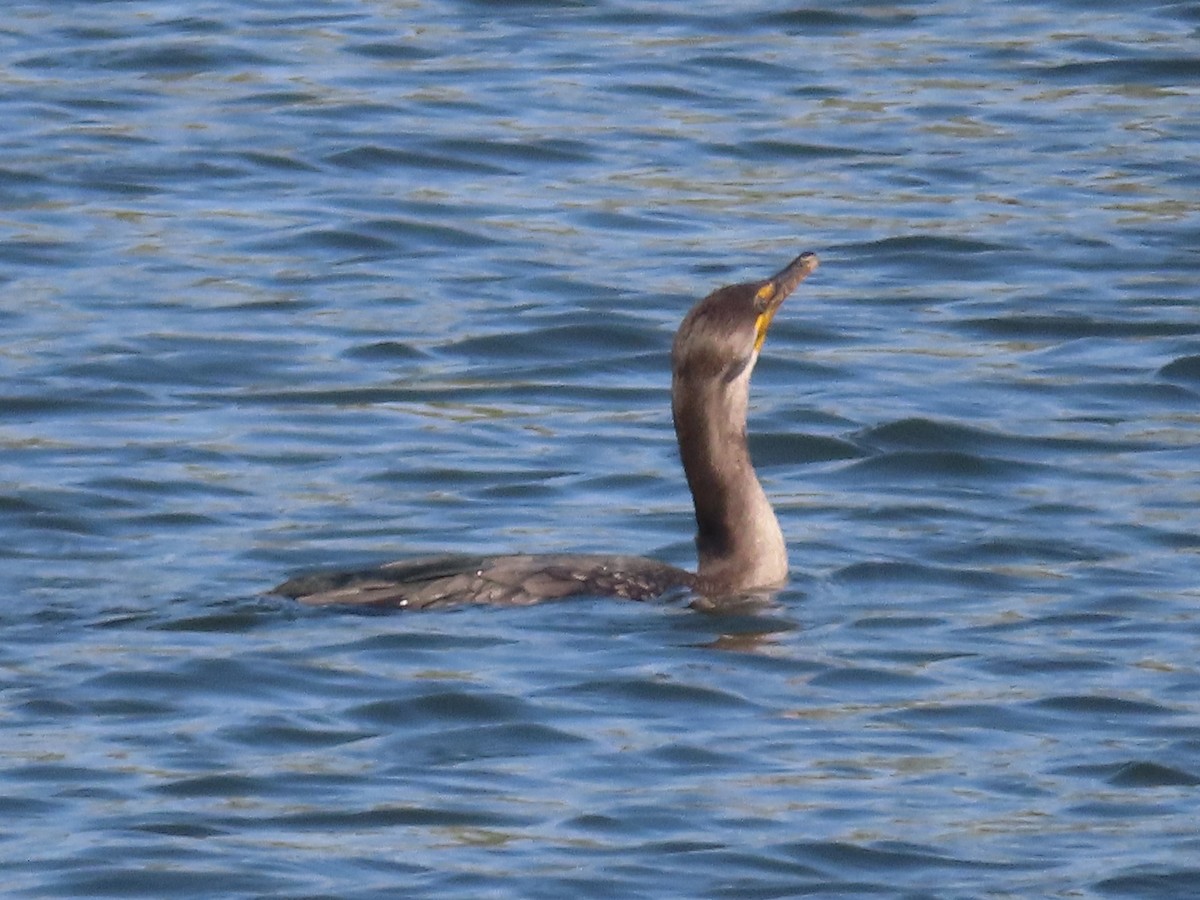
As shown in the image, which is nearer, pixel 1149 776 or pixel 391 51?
pixel 1149 776

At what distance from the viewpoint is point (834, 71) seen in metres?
19.4

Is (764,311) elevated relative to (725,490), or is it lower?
elevated

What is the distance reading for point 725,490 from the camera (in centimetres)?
1054

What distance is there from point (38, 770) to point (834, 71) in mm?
11669

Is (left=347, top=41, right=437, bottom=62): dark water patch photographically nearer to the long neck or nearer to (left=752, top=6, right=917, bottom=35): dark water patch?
(left=752, top=6, right=917, bottom=35): dark water patch

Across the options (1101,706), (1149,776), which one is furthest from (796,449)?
(1149,776)

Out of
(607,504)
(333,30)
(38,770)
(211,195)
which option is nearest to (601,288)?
(211,195)

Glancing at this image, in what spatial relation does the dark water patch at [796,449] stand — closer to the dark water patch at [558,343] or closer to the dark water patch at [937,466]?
the dark water patch at [937,466]

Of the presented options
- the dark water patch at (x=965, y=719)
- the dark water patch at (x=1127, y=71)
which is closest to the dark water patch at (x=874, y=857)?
the dark water patch at (x=965, y=719)

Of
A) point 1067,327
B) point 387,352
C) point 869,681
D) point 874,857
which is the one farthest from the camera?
point 1067,327

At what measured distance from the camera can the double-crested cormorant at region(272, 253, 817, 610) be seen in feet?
33.3

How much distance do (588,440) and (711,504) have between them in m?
2.26

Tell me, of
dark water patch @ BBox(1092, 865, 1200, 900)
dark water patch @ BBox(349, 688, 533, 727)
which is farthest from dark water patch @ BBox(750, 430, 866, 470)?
dark water patch @ BBox(1092, 865, 1200, 900)

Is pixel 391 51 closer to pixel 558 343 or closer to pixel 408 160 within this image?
pixel 408 160
